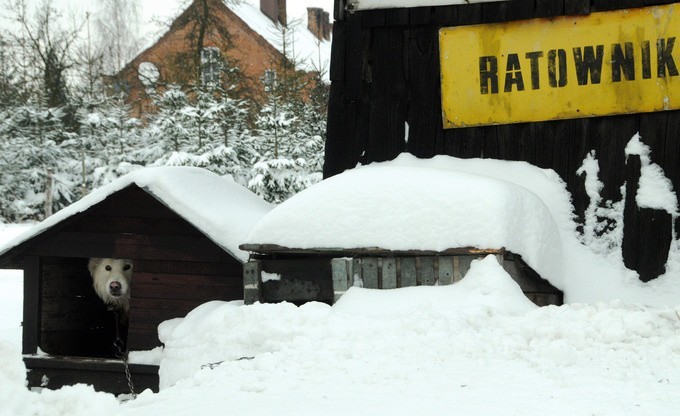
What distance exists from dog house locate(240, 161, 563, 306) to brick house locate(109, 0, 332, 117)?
51.5 feet

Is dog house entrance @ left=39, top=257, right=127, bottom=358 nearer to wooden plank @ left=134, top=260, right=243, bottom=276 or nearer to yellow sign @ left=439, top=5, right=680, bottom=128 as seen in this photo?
wooden plank @ left=134, top=260, right=243, bottom=276

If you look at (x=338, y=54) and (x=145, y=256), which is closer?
(x=338, y=54)

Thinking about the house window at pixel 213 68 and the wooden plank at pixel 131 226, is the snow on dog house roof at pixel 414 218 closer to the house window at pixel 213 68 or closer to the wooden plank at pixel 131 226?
the wooden plank at pixel 131 226

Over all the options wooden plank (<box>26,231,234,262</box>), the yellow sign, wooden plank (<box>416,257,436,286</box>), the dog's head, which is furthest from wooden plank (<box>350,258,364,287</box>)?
the dog's head

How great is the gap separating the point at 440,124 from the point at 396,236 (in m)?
1.87

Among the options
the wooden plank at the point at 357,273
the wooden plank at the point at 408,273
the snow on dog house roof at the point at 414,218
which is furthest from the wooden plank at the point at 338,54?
the wooden plank at the point at 408,273

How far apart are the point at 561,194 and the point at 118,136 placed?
2081 centimetres

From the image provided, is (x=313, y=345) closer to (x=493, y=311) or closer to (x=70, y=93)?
(x=493, y=311)

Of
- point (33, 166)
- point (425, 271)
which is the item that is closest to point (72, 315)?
point (425, 271)

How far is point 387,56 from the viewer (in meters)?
7.71

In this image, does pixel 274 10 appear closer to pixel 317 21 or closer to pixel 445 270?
pixel 317 21

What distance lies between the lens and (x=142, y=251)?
8609mm

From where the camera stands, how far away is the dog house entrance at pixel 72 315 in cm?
934

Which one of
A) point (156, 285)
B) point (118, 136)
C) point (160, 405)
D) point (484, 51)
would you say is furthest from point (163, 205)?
point (118, 136)
